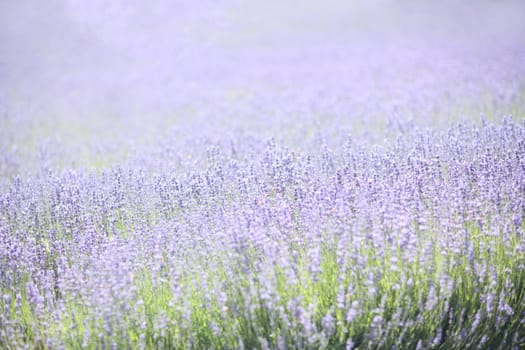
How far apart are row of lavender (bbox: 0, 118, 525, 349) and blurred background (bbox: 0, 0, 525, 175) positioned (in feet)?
6.31

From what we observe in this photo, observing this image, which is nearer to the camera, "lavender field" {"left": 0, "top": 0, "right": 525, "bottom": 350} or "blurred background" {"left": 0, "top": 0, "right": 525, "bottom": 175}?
"lavender field" {"left": 0, "top": 0, "right": 525, "bottom": 350}

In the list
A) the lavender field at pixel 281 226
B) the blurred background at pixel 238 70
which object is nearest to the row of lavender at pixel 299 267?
the lavender field at pixel 281 226

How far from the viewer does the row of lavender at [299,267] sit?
2.47 metres

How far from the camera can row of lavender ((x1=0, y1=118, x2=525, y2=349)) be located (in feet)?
8.12

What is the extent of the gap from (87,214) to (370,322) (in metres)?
1.89

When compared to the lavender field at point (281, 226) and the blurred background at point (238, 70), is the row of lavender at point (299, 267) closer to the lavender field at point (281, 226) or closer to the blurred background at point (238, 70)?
the lavender field at point (281, 226)

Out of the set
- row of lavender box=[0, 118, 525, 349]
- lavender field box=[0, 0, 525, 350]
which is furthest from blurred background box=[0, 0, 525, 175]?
row of lavender box=[0, 118, 525, 349]

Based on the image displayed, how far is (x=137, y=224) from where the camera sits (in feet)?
11.2

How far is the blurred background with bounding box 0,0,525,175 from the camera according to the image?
6.18 m

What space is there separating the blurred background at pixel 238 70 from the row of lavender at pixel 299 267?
1.92 meters

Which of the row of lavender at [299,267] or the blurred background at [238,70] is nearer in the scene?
the row of lavender at [299,267]

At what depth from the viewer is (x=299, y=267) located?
8.48ft

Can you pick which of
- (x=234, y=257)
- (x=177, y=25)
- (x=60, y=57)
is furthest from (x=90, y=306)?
(x=177, y=25)

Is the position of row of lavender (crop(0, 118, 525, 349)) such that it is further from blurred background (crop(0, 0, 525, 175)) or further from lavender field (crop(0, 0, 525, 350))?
blurred background (crop(0, 0, 525, 175))
